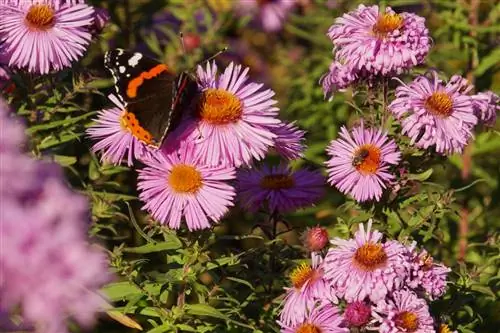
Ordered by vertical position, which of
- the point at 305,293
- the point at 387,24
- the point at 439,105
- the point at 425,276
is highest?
the point at 387,24

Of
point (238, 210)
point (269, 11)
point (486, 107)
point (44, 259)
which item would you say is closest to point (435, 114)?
point (486, 107)

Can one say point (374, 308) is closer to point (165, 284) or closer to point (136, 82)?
point (165, 284)

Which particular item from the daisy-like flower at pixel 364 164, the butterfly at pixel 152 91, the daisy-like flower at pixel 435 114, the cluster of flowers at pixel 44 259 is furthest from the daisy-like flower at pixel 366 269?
the cluster of flowers at pixel 44 259

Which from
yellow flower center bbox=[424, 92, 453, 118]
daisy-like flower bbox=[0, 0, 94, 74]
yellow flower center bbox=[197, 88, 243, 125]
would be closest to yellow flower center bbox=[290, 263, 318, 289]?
yellow flower center bbox=[197, 88, 243, 125]

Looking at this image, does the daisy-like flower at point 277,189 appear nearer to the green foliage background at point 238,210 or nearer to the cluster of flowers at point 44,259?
the green foliage background at point 238,210

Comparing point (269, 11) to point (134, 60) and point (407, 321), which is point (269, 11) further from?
point (407, 321)
